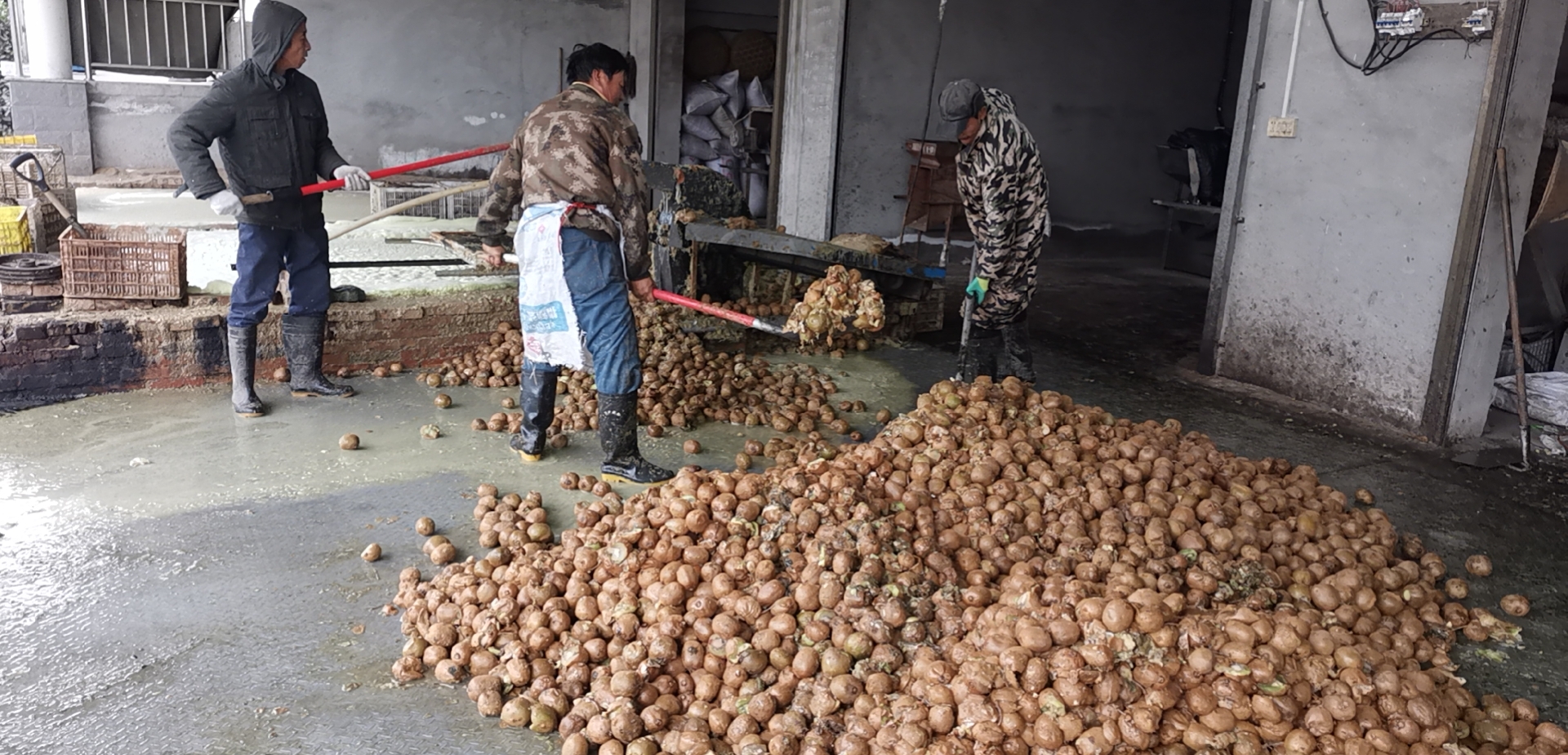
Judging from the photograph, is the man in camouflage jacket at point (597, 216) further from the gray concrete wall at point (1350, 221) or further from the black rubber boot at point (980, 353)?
the gray concrete wall at point (1350, 221)

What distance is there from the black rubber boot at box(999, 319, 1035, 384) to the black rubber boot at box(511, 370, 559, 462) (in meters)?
2.48

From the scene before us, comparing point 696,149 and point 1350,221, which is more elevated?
point 696,149

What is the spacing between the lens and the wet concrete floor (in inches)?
110

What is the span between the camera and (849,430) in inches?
209

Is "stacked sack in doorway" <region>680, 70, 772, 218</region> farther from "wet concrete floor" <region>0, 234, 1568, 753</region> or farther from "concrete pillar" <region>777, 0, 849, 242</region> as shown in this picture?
"wet concrete floor" <region>0, 234, 1568, 753</region>

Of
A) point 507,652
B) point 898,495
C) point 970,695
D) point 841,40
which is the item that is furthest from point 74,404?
point 841,40

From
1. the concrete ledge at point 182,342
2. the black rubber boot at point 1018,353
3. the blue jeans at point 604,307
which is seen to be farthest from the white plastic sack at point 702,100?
the blue jeans at point 604,307

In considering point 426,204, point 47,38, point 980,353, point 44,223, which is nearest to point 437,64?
point 426,204

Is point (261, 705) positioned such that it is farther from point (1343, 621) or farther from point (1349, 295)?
point (1349, 295)

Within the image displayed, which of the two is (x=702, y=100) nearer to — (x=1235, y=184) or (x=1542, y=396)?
(x=1235, y=184)

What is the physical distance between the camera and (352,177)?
16.7ft

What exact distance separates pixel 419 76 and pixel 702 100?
10.6 ft

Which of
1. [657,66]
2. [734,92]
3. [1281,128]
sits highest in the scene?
[657,66]

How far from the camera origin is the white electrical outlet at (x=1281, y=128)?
19.6 ft
